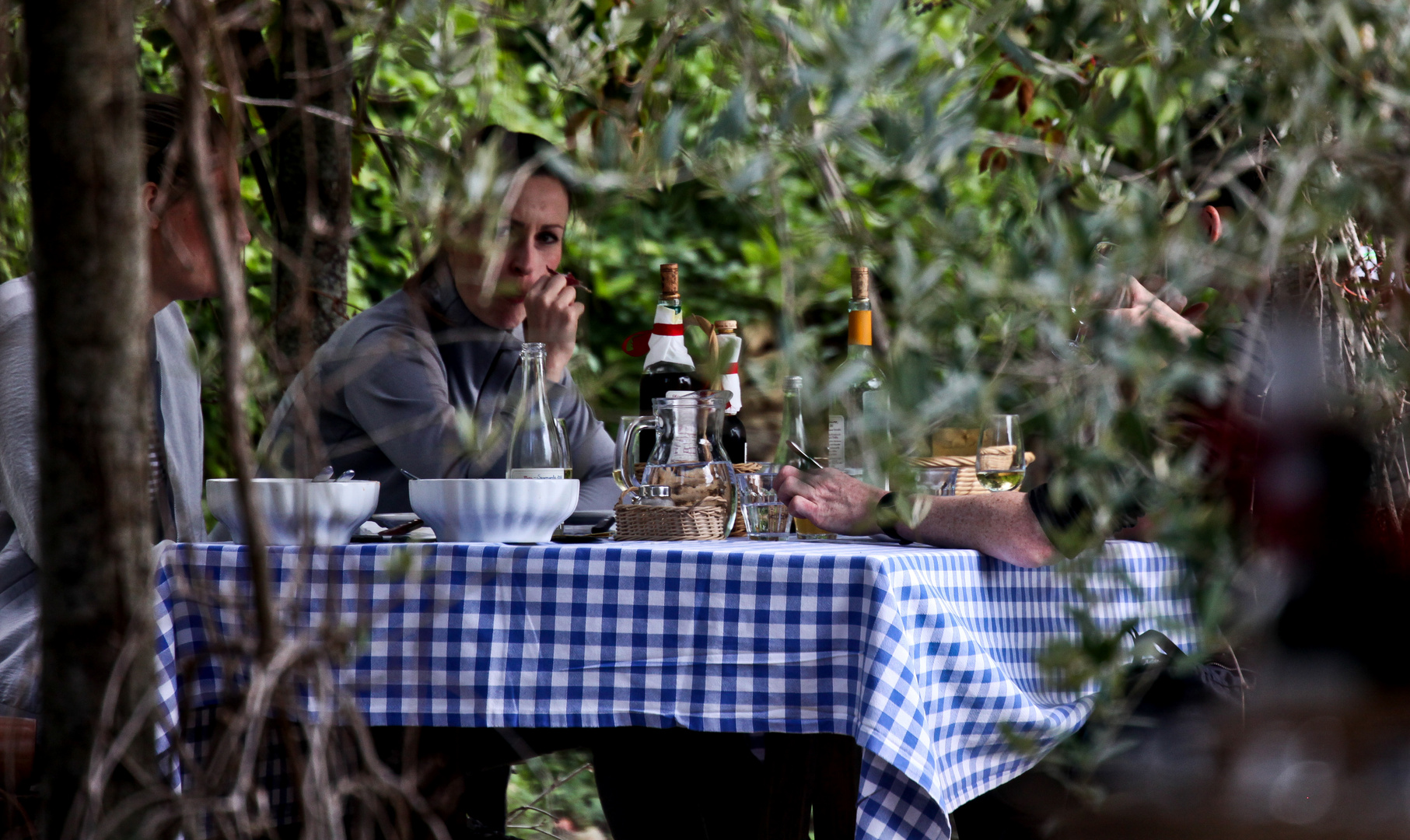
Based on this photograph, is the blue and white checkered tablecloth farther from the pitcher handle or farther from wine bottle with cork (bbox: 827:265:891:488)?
the pitcher handle

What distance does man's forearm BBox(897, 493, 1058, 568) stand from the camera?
5.12 ft

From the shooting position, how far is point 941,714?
1431mm

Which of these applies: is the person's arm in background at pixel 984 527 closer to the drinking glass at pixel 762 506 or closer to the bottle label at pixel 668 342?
the drinking glass at pixel 762 506

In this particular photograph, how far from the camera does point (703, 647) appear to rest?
4.76 ft

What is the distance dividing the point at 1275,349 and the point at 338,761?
1.16 m

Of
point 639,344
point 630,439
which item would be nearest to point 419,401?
point 639,344

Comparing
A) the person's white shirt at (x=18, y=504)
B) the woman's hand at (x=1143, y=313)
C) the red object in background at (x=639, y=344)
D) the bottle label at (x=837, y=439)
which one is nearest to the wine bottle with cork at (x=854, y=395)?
the bottle label at (x=837, y=439)

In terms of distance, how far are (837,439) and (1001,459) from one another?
0.75 ft

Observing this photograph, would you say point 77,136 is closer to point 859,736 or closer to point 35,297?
point 35,297

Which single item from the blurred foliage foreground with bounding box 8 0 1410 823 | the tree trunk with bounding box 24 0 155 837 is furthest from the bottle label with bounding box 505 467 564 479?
the tree trunk with bounding box 24 0 155 837

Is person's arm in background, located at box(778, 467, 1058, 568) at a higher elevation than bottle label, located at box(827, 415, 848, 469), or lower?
lower

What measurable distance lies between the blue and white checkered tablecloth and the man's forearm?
0.03 m

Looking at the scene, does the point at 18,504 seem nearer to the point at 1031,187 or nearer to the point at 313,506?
the point at 313,506

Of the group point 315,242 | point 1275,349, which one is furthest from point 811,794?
point 315,242
